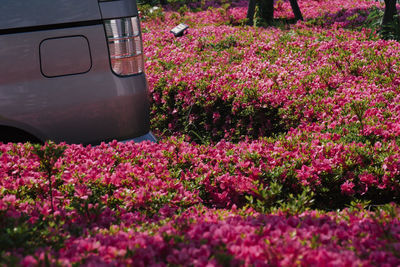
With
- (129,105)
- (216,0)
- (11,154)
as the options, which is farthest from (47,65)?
(216,0)

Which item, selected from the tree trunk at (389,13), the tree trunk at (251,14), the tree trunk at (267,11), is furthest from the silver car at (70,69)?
the tree trunk at (267,11)

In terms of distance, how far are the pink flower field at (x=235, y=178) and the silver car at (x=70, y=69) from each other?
25 cm

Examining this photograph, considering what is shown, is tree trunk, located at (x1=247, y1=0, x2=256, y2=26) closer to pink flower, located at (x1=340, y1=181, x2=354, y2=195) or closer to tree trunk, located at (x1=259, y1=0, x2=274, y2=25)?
tree trunk, located at (x1=259, y1=0, x2=274, y2=25)

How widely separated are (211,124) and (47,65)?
144 inches

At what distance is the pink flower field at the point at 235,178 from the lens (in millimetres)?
2305

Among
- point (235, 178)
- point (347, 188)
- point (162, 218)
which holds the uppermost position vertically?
point (162, 218)

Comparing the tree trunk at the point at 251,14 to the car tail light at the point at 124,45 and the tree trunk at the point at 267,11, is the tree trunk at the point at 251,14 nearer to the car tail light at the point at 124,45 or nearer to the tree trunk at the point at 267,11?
the tree trunk at the point at 267,11

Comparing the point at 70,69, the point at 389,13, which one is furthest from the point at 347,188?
the point at 389,13

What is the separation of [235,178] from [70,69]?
1.59 metres

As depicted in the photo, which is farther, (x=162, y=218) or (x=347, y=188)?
(x=347, y=188)

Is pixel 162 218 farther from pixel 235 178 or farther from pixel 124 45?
pixel 124 45

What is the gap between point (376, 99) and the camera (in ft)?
18.1

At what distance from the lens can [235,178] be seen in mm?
3805

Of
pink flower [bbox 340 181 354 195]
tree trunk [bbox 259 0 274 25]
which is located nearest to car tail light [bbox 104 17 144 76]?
pink flower [bbox 340 181 354 195]
